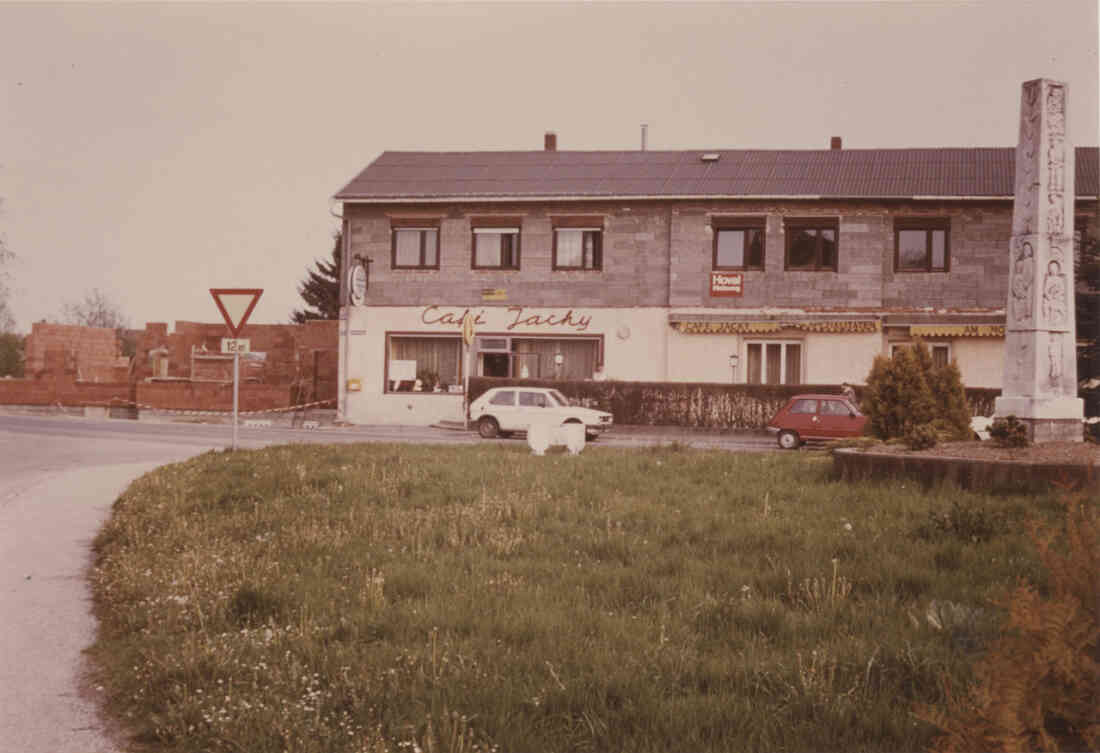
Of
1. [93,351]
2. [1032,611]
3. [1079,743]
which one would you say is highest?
[93,351]

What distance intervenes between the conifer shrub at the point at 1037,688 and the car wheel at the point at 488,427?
25.6m

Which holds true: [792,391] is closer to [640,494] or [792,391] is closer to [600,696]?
[640,494]

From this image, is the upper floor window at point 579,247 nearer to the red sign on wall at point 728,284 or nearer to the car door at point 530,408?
the red sign on wall at point 728,284

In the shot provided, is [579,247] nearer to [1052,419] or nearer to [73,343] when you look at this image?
[1052,419]

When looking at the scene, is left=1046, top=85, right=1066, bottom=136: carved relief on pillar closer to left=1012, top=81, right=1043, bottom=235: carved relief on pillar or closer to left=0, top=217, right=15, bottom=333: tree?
left=1012, top=81, right=1043, bottom=235: carved relief on pillar

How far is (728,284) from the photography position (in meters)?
34.0

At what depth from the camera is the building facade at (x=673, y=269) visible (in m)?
33.1

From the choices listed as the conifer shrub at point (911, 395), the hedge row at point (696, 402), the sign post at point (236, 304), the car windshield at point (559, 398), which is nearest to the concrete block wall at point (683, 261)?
the hedge row at point (696, 402)

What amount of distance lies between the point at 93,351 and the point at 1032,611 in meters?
11.9

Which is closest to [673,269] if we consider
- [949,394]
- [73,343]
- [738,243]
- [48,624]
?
[738,243]

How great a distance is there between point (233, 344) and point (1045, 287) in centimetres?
1027

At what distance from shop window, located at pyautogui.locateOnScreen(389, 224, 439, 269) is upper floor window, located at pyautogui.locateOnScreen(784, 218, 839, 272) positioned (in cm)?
1182

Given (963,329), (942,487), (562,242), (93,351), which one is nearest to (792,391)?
(963,329)

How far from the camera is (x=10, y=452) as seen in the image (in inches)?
853
